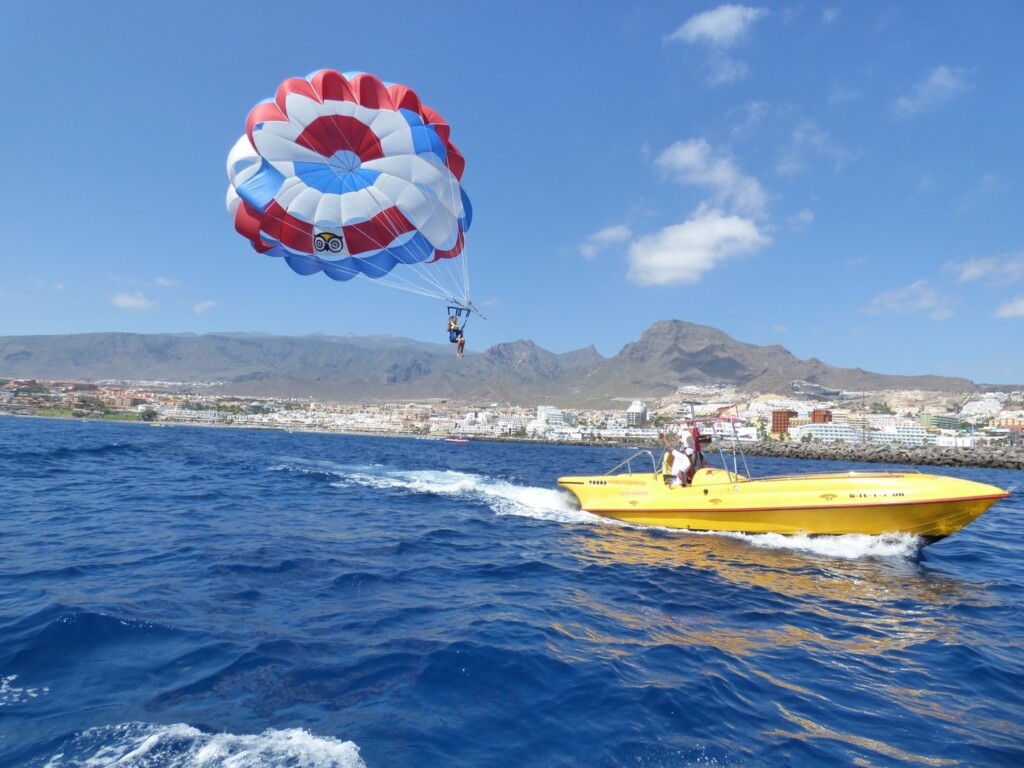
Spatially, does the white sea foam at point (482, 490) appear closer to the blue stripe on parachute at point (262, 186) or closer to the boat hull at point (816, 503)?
the boat hull at point (816, 503)

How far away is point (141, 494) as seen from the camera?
17125 millimetres

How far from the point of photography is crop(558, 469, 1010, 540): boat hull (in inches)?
470

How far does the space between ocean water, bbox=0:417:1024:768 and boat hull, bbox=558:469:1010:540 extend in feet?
1.35

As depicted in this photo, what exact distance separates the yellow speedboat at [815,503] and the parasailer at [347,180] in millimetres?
7707

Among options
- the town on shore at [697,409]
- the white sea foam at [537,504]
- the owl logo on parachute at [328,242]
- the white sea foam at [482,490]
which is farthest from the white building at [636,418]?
the owl logo on parachute at [328,242]

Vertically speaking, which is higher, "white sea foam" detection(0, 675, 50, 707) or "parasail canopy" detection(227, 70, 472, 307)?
"parasail canopy" detection(227, 70, 472, 307)

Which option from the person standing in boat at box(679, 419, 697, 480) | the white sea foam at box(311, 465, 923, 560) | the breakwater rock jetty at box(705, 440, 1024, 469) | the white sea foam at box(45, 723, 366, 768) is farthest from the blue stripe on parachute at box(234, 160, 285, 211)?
the breakwater rock jetty at box(705, 440, 1024, 469)

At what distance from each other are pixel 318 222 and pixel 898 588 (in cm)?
1521

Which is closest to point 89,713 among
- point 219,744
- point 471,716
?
point 219,744

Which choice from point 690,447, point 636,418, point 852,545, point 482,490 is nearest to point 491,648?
point 852,545

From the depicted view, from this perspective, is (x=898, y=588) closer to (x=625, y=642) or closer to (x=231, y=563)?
(x=625, y=642)

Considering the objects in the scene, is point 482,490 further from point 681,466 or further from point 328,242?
point 328,242

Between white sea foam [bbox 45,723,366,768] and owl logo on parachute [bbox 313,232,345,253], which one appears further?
owl logo on parachute [bbox 313,232,345,253]

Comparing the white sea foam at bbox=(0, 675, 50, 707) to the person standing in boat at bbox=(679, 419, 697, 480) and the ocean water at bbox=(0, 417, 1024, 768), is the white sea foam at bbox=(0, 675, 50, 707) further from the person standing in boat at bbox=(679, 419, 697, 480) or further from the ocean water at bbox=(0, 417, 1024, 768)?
the person standing in boat at bbox=(679, 419, 697, 480)
